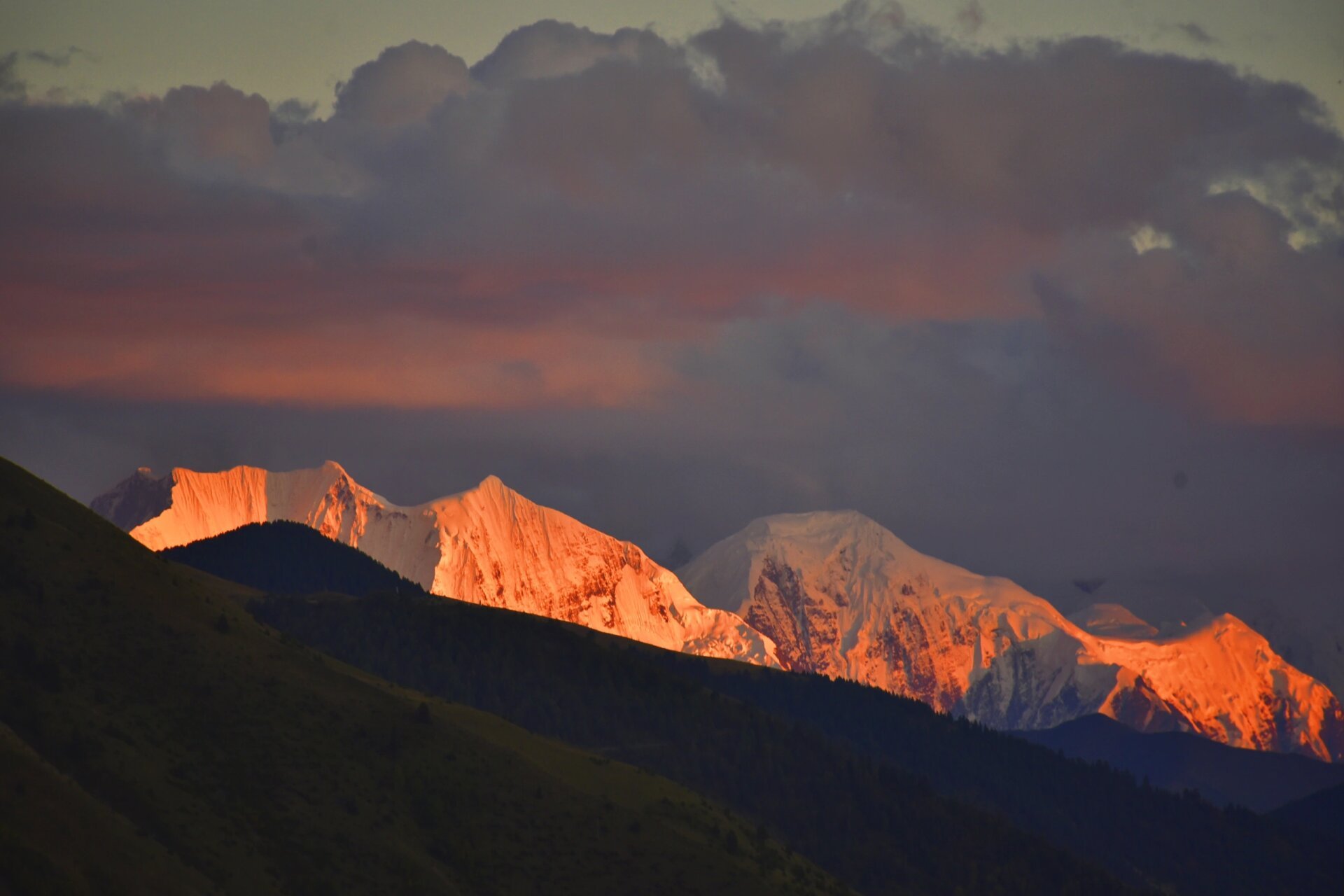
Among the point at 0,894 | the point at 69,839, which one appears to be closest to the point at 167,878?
the point at 69,839

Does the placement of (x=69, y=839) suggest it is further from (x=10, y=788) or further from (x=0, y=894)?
(x=0, y=894)

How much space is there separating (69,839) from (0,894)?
19390 mm

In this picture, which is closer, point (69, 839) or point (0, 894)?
point (0, 894)

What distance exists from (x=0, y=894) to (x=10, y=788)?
22.2m

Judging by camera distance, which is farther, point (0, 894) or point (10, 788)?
point (10, 788)

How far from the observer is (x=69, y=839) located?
588ft

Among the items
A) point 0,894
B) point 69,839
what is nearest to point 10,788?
point 69,839

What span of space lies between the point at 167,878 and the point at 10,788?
61.9 ft

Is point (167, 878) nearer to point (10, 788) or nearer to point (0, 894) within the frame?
point (10, 788)

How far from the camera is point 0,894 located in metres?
160

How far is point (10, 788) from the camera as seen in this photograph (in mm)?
180375

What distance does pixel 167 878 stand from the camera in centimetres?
18938

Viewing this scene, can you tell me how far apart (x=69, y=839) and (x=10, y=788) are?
25.3ft
